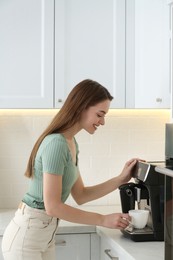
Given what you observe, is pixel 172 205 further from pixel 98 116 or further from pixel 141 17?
pixel 141 17

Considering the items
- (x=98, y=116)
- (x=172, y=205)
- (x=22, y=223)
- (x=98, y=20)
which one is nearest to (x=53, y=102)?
(x=98, y=20)

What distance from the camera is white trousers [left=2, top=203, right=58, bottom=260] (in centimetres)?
227

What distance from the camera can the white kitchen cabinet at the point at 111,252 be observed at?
7.47 ft

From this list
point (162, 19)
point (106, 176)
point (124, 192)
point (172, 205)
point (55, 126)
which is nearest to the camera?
point (172, 205)

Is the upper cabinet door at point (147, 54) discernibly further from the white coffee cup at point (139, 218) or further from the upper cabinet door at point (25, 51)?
the white coffee cup at point (139, 218)

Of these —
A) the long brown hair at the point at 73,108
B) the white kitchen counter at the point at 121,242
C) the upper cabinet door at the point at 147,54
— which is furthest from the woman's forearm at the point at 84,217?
the upper cabinet door at the point at 147,54

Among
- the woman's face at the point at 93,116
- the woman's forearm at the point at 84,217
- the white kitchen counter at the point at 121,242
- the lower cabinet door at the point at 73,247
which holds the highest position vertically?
the woman's face at the point at 93,116

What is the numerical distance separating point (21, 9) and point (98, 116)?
97 centimetres

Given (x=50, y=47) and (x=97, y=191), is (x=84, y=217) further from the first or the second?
(x=50, y=47)

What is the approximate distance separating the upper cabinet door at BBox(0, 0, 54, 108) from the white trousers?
33.6 inches

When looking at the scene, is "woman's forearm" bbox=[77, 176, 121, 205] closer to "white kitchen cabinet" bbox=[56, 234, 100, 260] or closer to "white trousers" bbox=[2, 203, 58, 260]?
"white kitchen cabinet" bbox=[56, 234, 100, 260]

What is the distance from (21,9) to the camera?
118 inches

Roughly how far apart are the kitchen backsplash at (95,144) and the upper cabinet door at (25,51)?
0.35 meters

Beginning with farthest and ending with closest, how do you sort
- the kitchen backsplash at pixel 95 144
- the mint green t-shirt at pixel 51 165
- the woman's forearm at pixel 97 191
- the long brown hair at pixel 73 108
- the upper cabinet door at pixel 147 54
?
the kitchen backsplash at pixel 95 144, the upper cabinet door at pixel 147 54, the woman's forearm at pixel 97 191, the long brown hair at pixel 73 108, the mint green t-shirt at pixel 51 165
